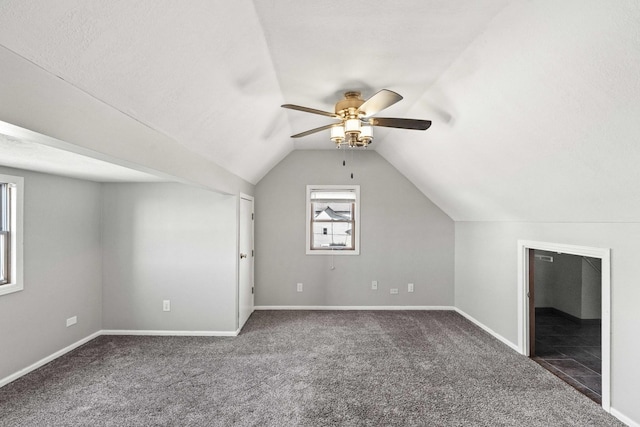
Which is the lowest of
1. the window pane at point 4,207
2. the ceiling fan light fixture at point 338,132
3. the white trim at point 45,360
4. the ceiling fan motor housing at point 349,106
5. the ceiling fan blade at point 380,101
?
the white trim at point 45,360

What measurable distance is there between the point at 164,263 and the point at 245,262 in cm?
109

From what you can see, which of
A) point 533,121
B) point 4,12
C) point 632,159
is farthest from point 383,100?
point 4,12

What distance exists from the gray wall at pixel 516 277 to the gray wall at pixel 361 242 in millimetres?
472

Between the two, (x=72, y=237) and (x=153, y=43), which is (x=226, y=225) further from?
(x=153, y=43)

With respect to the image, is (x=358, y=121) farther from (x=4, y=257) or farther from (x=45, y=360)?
(x=45, y=360)

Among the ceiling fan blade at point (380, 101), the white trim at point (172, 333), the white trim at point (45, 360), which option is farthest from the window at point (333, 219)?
the white trim at point (45, 360)

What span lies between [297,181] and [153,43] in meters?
3.95

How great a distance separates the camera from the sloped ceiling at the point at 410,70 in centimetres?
137

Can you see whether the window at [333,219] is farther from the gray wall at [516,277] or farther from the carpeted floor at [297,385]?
the gray wall at [516,277]

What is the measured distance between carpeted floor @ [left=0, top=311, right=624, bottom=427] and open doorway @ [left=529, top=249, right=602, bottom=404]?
29 cm

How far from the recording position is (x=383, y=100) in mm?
2189

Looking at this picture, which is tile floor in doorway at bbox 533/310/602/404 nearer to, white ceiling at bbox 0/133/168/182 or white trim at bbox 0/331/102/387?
white ceiling at bbox 0/133/168/182

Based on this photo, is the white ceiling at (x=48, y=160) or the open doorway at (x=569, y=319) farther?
the open doorway at (x=569, y=319)

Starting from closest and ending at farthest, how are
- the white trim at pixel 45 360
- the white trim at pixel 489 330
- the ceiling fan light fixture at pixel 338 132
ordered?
the ceiling fan light fixture at pixel 338 132 → the white trim at pixel 45 360 → the white trim at pixel 489 330
